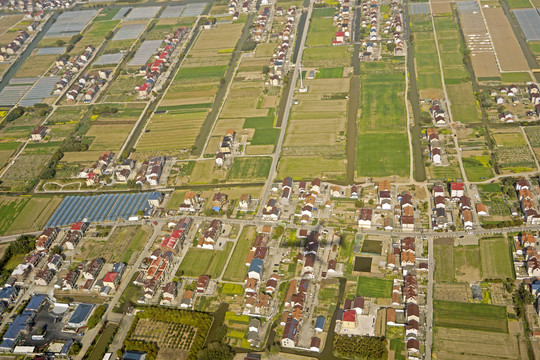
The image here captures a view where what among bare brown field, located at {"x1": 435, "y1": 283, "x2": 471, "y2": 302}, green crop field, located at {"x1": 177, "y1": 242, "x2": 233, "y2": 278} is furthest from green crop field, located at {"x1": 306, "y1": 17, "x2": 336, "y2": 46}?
bare brown field, located at {"x1": 435, "y1": 283, "x2": 471, "y2": 302}

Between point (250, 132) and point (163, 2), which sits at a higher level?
point (163, 2)

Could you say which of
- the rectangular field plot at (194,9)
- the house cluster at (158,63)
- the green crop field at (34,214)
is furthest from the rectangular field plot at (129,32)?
the green crop field at (34,214)

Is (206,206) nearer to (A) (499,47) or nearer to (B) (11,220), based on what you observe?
(B) (11,220)

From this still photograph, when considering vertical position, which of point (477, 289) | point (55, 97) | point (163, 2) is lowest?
Result: point (477, 289)

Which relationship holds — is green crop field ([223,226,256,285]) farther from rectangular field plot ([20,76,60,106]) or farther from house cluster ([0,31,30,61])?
house cluster ([0,31,30,61])

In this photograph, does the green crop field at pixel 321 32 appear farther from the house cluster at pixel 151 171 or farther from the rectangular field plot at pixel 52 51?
the rectangular field plot at pixel 52 51

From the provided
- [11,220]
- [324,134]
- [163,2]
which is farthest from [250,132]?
[163,2]
